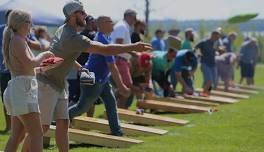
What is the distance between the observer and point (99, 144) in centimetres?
1001

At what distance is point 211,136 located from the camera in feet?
37.0

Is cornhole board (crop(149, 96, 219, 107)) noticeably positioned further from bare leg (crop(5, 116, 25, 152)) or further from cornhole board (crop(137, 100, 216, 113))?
bare leg (crop(5, 116, 25, 152))

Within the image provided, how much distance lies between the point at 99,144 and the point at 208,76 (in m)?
10.1

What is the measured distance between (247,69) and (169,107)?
11.8 meters

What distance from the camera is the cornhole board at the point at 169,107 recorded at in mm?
14734

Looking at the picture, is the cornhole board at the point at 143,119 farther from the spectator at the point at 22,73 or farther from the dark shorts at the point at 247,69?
the dark shorts at the point at 247,69

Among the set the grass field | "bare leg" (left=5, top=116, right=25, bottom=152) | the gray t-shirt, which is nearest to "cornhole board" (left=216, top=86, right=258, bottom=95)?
the grass field

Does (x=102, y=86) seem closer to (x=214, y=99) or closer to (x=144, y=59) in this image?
(x=144, y=59)

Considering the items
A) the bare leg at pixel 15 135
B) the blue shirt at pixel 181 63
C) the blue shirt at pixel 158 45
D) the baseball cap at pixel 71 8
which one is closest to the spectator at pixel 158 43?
the blue shirt at pixel 158 45

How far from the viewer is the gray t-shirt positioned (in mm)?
7785

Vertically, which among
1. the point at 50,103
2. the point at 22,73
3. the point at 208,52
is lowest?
the point at 50,103

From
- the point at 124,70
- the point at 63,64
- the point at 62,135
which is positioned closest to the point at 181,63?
the point at 124,70

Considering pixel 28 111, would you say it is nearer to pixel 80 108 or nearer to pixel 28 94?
pixel 28 94

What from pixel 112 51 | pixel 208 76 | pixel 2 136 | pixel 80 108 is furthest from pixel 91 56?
pixel 208 76
